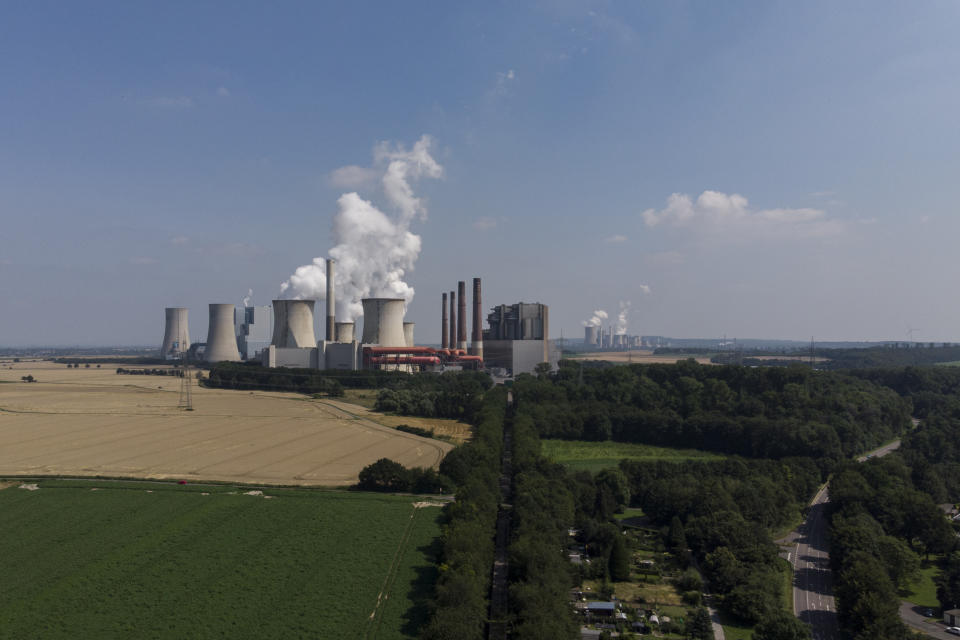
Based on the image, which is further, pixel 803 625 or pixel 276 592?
pixel 276 592

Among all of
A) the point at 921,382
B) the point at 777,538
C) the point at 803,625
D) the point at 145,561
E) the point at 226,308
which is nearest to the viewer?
the point at 803,625

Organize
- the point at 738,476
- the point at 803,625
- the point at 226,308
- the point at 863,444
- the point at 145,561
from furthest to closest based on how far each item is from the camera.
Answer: the point at 226,308, the point at 863,444, the point at 738,476, the point at 145,561, the point at 803,625

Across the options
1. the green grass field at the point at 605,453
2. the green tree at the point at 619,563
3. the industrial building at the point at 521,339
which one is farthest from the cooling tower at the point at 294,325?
the green tree at the point at 619,563

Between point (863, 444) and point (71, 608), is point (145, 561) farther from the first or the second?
point (863, 444)

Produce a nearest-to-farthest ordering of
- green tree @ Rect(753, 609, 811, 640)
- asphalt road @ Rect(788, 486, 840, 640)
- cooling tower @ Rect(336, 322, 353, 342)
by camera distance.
A: green tree @ Rect(753, 609, 811, 640)
asphalt road @ Rect(788, 486, 840, 640)
cooling tower @ Rect(336, 322, 353, 342)

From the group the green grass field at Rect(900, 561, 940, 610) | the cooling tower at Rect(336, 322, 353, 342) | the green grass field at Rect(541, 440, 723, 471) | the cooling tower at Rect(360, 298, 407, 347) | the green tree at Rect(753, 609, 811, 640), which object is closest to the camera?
the green tree at Rect(753, 609, 811, 640)

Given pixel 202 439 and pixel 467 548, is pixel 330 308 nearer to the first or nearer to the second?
pixel 202 439

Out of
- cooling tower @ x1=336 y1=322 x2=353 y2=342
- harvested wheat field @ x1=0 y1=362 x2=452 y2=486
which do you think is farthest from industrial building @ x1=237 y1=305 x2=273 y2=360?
harvested wheat field @ x1=0 y1=362 x2=452 y2=486

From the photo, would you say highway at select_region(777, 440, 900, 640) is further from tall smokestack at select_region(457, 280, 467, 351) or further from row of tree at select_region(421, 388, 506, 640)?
tall smokestack at select_region(457, 280, 467, 351)

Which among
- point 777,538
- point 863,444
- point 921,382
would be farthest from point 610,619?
point 921,382
